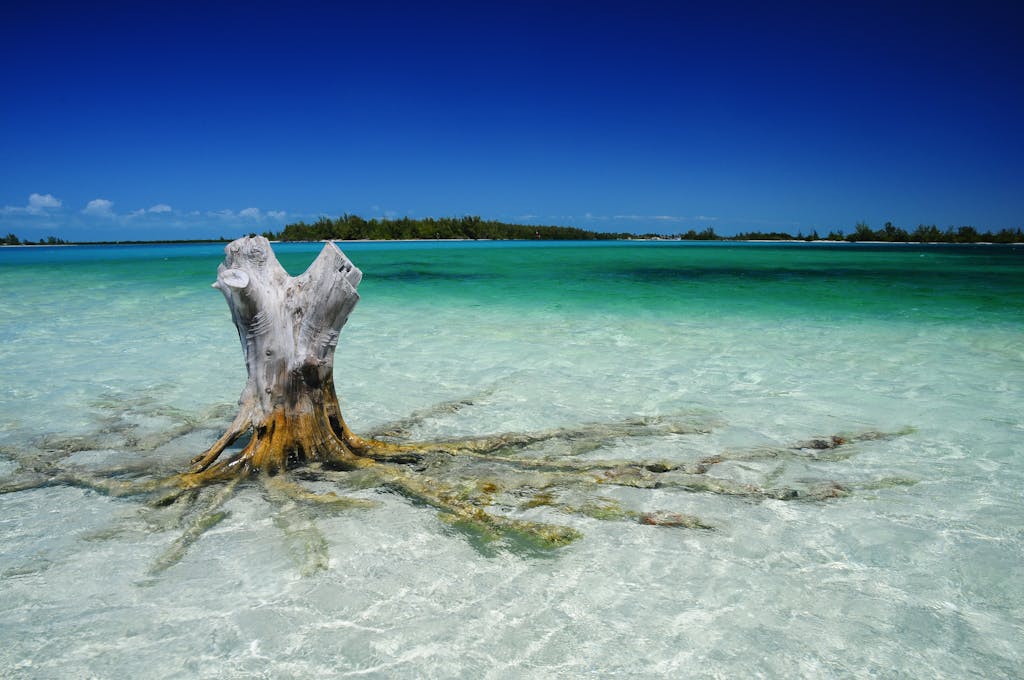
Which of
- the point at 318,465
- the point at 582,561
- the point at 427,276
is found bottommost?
the point at 582,561

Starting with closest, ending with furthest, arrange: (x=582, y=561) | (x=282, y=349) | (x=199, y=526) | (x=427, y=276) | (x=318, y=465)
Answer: (x=582, y=561) < (x=199, y=526) < (x=282, y=349) < (x=318, y=465) < (x=427, y=276)

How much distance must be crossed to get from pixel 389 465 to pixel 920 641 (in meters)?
2.64

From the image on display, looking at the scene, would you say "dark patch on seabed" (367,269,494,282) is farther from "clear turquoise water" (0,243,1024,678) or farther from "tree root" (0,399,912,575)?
"tree root" (0,399,912,575)

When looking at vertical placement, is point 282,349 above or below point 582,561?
above

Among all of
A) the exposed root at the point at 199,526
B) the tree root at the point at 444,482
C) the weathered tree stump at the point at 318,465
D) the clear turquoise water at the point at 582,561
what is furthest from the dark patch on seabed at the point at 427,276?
the exposed root at the point at 199,526

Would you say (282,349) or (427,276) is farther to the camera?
(427,276)

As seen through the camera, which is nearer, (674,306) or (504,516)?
(504,516)

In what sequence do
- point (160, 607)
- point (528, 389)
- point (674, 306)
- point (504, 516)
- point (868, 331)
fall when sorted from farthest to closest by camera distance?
point (674, 306), point (868, 331), point (528, 389), point (504, 516), point (160, 607)

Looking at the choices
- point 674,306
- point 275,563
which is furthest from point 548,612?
point 674,306

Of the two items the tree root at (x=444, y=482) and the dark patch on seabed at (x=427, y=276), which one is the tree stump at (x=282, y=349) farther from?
the dark patch on seabed at (x=427, y=276)

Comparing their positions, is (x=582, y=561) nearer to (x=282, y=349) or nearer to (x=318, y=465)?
(x=318, y=465)

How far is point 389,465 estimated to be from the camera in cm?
356

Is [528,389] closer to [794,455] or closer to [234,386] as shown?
[794,455]

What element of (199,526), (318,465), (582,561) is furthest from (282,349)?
(582,561)
